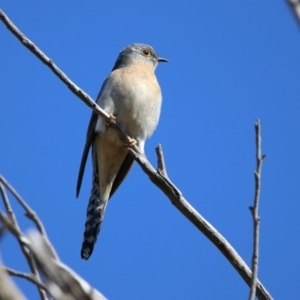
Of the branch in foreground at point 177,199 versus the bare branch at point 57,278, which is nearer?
the bare branch at point 57,278

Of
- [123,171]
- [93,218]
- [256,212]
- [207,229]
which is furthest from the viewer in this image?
[123,171]

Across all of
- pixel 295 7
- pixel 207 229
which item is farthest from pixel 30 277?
pixel 207 229

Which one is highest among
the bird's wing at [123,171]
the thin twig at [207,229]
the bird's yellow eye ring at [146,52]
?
the bird's yellow eye ring at [146,52]

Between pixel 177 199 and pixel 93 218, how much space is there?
2937mm

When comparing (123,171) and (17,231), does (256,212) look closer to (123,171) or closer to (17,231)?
(17,231)

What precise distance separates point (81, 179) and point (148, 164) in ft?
7.75

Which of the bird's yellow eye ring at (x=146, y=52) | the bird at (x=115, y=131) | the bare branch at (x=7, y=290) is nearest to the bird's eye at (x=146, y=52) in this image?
the bird's yellow eye ring at (x=146, y=52)

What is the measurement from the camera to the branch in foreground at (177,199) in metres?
3.04

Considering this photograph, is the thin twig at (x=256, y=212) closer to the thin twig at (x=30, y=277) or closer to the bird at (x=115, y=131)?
the thin twig at (x=30, y=277)

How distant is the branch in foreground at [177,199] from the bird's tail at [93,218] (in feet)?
6.03

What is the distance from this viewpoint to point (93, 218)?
21.0 feet

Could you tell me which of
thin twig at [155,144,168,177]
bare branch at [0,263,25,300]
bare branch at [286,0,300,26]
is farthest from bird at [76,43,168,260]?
bare branch at [0,263,25,300]

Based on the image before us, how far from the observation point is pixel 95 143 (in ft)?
22.7

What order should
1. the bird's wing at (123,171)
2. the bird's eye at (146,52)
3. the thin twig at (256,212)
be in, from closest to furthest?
the thin twig at (256,212)
the bird's wing at (123,171)
the bird's eye at (146,52)
